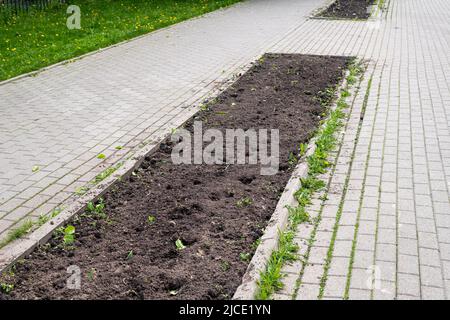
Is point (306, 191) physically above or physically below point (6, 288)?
above

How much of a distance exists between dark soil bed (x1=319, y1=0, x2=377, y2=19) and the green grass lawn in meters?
4.06

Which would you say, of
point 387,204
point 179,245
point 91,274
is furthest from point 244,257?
point 387,204

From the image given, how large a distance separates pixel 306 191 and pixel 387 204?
0.75 metres

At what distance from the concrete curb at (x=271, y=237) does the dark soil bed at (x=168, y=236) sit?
0.25ft

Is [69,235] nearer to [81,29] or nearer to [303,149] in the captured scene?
[303,149]

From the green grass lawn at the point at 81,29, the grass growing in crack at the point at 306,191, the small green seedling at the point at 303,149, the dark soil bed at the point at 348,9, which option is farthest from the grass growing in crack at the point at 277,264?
the dark soil bed at the point at 348,9

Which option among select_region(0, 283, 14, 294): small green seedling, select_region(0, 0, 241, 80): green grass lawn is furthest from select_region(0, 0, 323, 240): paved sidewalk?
select_region(0, 283, 14, 294): small green seedling

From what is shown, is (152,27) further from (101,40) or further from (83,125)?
(83,125)

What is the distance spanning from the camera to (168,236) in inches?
172

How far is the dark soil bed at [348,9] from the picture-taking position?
17969mm

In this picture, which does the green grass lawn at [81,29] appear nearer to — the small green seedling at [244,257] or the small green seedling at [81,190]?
the small green seedling at [81,190]

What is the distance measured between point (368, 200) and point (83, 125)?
405cm
